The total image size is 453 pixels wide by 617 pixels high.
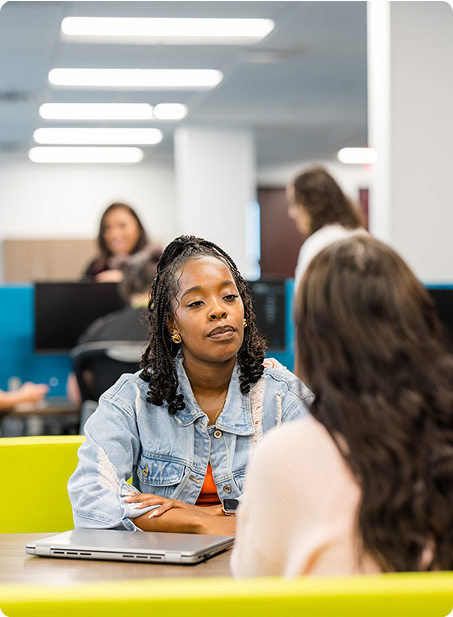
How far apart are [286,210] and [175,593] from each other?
1000cm

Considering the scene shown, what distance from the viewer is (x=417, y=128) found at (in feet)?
11.9

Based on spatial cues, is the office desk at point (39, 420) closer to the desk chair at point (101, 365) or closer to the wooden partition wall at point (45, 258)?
the desk chair at point (101, 365)

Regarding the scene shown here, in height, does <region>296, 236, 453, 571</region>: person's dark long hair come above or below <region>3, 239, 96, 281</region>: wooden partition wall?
below

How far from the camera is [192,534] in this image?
4.06 feet

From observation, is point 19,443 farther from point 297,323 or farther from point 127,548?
point 297,323

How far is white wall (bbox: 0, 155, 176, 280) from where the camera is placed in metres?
9.70

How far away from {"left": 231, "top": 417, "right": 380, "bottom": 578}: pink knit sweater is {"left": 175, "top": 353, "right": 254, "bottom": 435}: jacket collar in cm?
68

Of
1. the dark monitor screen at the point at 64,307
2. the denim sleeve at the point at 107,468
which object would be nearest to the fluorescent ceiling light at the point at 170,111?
the dark monitor screen at the point at 64,307

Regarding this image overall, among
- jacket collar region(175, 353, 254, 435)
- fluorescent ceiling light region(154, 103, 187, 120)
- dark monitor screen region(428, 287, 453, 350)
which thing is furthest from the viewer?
fluorescent ceiling light region(154, 103, 187, 120)

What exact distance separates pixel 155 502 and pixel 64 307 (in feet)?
9.04

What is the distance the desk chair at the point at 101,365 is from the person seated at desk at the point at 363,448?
4.74 feet

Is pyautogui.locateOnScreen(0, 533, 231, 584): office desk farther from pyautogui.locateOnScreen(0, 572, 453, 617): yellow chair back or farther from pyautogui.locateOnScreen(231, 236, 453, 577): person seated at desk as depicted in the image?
pyautogui.locateOnScreen(0, 572, 453, 617): yellow chair back

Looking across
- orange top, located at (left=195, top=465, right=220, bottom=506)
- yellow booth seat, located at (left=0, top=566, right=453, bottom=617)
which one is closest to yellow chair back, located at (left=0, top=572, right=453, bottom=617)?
yellow booth seat, located at (left=0, top=566, right=453, bottom=617)

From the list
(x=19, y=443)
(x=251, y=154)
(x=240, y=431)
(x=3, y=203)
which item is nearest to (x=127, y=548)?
(x=240, y=431)
